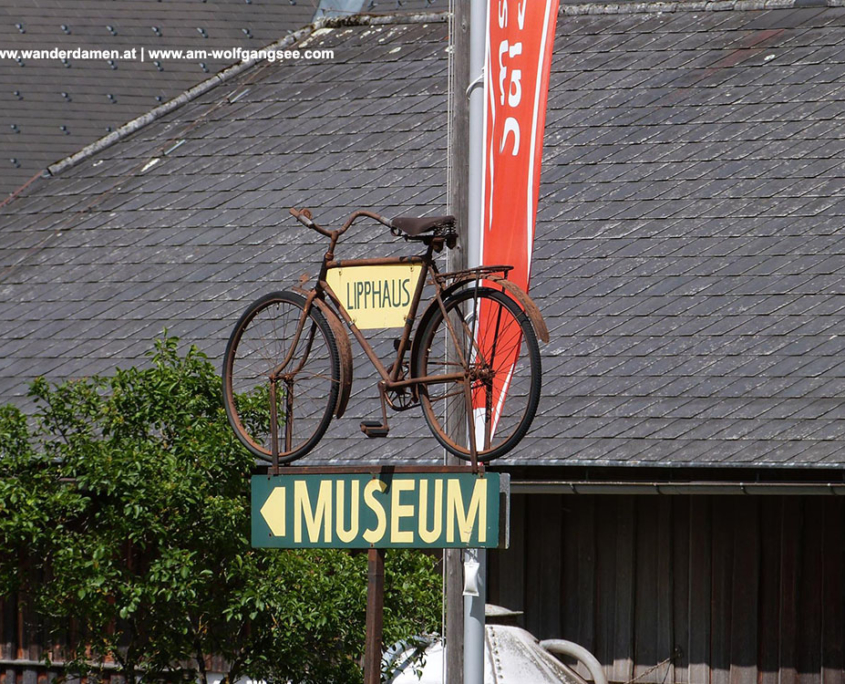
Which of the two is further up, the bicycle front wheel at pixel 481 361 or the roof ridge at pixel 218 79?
the roof ridge at pixel 218 79

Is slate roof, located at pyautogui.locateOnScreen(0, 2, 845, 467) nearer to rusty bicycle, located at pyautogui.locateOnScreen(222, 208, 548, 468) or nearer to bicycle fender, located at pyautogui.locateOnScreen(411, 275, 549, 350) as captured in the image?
rusty bicycle, located at pyautogui.locateOnScreen(222, 208, 548, 468)

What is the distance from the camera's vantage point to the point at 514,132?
582cm

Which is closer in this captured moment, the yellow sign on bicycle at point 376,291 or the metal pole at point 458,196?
the yellow sign on bicycle at point 376,291

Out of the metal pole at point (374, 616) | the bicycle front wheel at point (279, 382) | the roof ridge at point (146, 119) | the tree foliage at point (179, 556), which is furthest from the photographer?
the roof ridge at point (146, 119)

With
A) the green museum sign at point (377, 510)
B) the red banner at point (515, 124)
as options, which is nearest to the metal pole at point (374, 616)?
the green museum sign at point (377, 510)

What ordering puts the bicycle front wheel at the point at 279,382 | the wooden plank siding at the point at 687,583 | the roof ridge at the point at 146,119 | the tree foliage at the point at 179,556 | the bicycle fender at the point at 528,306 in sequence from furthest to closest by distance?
the roof ridge at the point at 146,119
the wooden plank siding at the point at 687,583
the tree foliage at the point at 179,556
the bicycle front wheel at the point at 279,382
the bicycle fender at the point at 528,306

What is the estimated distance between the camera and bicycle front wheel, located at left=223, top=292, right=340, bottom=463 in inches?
221

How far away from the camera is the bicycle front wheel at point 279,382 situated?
5.60m

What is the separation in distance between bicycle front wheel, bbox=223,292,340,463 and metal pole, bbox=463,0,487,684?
871mm

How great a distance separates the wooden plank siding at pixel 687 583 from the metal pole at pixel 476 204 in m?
3.51

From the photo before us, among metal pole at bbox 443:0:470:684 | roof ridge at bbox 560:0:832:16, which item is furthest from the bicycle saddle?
roof ridge at bbox 560:0:832:16

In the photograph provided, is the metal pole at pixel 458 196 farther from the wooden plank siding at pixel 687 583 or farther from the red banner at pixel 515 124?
the wooden plank siding at pixel 687 583

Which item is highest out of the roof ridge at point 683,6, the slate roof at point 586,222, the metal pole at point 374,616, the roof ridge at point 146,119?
the roof ridge at point 683,6

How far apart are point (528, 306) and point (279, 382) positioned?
4.78ft
